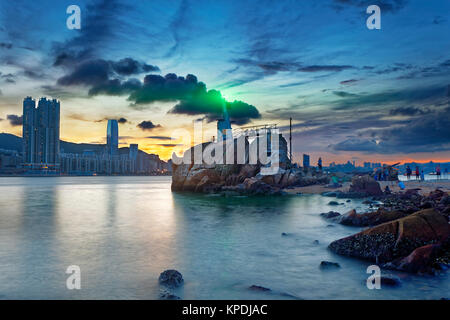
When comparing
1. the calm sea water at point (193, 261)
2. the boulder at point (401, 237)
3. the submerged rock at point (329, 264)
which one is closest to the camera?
the calm sea water at point (193, 261)

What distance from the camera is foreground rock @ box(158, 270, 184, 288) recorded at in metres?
10.9

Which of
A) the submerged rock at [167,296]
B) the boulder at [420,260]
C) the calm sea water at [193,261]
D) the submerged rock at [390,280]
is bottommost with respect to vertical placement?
the calm sea water at [193,261]

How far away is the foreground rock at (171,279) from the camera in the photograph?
35.8 feet

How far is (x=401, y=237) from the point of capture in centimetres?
1205

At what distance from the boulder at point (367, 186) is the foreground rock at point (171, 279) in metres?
38.7

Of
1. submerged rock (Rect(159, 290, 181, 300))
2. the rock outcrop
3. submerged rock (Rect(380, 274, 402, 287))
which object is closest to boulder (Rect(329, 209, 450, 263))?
submerged rock (Rect(380, 274, 402, 287))

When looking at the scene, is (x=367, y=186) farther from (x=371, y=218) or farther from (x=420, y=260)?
(x=420, y=260)

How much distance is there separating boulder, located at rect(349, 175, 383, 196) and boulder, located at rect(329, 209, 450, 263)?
32077mm

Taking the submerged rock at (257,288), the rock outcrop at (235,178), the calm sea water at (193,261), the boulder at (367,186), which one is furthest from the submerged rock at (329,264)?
the rock outcrop at (235,178)

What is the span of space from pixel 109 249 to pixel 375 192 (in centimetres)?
3852

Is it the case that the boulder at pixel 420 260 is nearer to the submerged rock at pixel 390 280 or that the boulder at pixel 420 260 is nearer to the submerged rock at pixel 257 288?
the submerged rock at pixel 390 280

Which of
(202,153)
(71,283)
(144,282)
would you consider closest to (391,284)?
(144,282)

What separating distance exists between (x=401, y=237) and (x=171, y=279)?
30.9 feet
